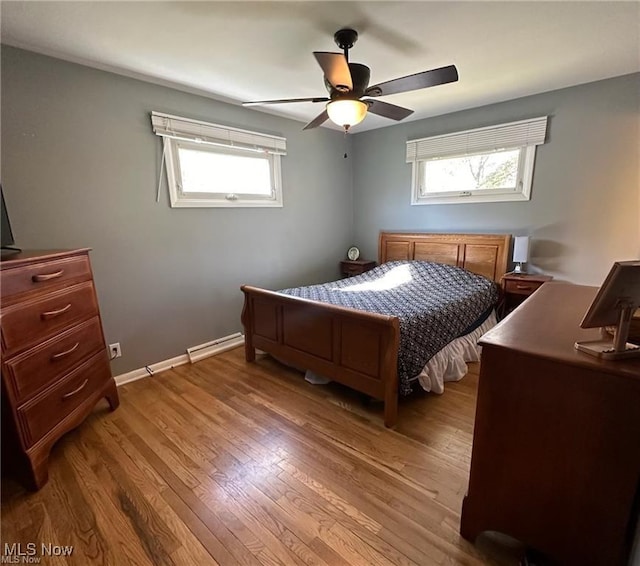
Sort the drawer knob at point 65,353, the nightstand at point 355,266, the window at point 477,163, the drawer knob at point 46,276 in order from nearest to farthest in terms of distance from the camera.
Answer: the drawer knob at point 46,276, the drawer knob at point 65,353, the window at point 477,163, the nightstand at point 355,266

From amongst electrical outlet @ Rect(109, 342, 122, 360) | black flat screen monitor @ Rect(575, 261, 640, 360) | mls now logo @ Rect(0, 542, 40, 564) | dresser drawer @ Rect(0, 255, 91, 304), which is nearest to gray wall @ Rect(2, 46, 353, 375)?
electrical outlet @ Rect(109, 342, 122, 360)

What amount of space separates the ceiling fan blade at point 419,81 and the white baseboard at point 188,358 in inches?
101

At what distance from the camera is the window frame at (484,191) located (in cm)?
317

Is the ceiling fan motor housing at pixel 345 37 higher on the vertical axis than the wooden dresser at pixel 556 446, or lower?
higher

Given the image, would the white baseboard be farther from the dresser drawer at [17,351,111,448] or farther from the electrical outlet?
the dresser drawer at [17,351,111,448]

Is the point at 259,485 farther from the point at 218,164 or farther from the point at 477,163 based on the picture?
the point at 477,163

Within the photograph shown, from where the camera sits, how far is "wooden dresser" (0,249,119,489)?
1506 millimetres

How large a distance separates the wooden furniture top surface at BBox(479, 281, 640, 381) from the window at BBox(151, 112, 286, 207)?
270 cm

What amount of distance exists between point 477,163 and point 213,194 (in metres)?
2.86

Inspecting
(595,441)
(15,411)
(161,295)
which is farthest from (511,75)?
(15,411)

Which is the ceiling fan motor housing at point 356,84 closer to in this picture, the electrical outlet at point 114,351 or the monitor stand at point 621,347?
the monitor stand at point 621,347

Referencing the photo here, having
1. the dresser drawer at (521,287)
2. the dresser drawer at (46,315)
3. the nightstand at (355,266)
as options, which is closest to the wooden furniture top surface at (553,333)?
the dresser drawer at (521,287)

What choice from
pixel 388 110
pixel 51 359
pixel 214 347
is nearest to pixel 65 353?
pixel 51 359

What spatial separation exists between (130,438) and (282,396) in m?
1.00
